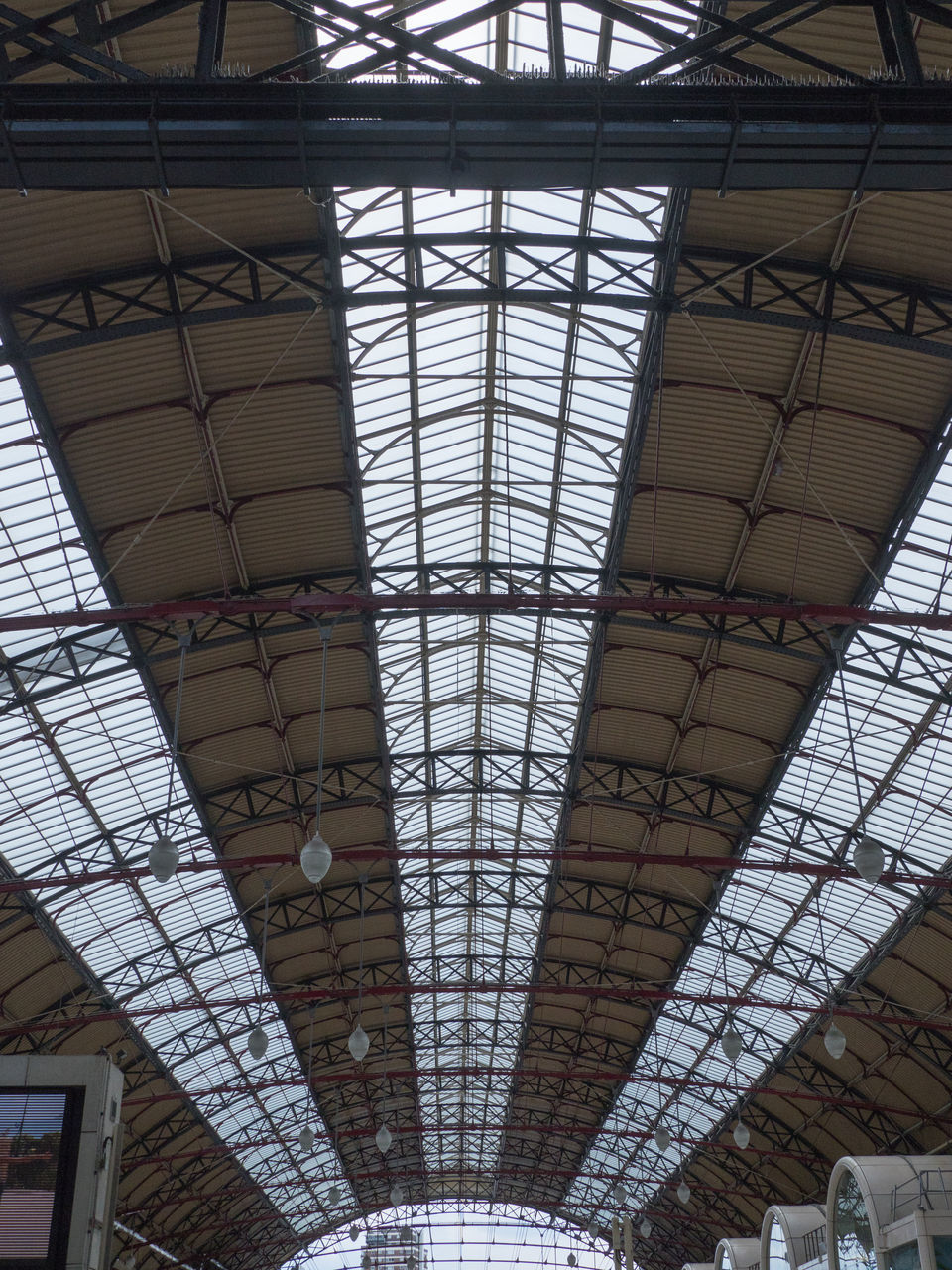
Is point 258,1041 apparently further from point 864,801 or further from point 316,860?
point 864,801

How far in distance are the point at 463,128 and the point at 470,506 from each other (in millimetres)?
17945

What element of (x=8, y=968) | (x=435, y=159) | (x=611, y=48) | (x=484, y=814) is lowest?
(x=435, y=159)

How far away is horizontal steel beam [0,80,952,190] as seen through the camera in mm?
13344

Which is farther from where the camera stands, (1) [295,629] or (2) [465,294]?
(1) [295,629]

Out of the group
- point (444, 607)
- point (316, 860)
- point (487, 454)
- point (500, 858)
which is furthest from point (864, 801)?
point (316, 860)

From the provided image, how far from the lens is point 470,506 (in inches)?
1230

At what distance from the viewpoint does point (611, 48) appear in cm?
1919

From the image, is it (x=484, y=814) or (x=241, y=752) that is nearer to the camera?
(x=241, y=752)

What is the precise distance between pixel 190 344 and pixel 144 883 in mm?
24169

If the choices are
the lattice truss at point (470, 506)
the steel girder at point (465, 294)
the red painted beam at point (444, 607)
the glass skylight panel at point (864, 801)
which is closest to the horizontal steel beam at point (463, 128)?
the lattice truss at point (470, 506)

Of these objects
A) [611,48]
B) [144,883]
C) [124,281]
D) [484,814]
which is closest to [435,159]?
[611,48]

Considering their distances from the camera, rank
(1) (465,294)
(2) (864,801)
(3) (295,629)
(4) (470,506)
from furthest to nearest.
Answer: (2) (864,801) → (4) (470,506) → (3) (295,629) → (1) (465,294)

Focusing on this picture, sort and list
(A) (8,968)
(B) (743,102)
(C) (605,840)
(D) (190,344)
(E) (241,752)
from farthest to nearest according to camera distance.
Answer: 1. (C) (605,840)
2. (A) (8,968)
3. (E) (241,752)
4. (D) (190,344)
5. (B) (743,102)

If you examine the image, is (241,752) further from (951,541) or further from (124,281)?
(951,541)
